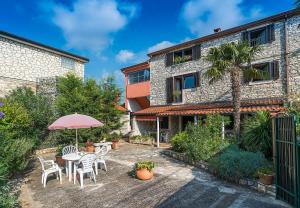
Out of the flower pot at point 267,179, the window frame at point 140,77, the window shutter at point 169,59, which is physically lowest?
the flower pot at point 267,179

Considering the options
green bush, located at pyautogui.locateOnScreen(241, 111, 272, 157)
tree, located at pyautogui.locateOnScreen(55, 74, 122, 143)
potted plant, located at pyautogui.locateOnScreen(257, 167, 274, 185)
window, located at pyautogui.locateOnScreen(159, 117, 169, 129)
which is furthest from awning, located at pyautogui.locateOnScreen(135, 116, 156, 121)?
potted plant, located at pyautogui.locateOnScreen(257, 167, 274, 185)

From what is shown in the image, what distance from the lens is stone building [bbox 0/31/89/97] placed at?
20.2 metres

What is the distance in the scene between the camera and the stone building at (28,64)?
66.4 feet

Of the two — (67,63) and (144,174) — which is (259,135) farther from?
(67,63)

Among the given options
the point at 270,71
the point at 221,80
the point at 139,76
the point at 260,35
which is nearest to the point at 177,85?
the point at 221,80

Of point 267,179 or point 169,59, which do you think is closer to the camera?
point 267,179

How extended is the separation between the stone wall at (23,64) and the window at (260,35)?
68.2ft

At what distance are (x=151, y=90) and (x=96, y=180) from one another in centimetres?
1593

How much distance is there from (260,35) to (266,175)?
42.3 ft

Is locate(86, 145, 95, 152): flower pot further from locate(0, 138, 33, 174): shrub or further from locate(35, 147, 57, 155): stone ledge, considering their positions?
locate(0, 138, 33, 174): shrub

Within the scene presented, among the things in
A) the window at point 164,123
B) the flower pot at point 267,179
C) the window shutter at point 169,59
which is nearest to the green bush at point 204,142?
the flower pot at point 267,179

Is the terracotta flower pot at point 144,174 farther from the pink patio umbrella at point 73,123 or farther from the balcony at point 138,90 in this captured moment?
the balcony at point 138,90

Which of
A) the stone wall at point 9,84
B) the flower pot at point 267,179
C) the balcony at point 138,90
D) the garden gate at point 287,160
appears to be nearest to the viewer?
the garden gate at point 287,160

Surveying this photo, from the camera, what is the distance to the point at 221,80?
18.5 metres
